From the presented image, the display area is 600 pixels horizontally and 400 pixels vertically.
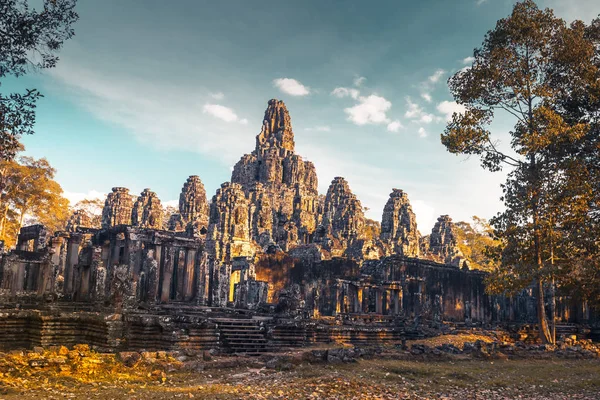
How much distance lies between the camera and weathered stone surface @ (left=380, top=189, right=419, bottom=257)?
66688 millimetres

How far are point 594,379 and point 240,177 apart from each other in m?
80.9

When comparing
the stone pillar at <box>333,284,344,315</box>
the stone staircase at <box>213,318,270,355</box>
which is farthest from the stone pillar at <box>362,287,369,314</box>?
the stone staircase at <box>213,318,270,355</box>

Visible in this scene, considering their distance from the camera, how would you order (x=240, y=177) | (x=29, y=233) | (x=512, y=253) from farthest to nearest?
(x=240, y=177), (x=29, y=233), (x=512, y=253)

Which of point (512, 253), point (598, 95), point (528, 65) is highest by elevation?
point (528, 65)

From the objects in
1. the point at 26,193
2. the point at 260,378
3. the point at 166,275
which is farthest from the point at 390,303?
the point at 26,193

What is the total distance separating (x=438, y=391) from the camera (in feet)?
36.1

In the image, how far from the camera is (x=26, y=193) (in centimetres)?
4453

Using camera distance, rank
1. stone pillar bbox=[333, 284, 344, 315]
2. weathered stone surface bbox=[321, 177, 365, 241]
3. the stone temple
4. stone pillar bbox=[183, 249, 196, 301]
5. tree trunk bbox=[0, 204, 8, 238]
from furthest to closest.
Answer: weathered stone surface bbox=[321, 177, 365, 241]
tree trunk bbox=[0, 204, 8, 238]
stone pillar bbox=[333, 284, 344, 315]
stone pillar bbox=[183, 249, 196, 301]
the stone temple

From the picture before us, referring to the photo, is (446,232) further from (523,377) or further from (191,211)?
(523,377)

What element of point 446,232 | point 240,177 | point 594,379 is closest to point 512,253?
point 594,379

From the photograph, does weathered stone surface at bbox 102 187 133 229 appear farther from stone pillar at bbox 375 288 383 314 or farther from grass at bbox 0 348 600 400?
grass at bbox 0 348 600 400

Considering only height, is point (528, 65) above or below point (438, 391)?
above

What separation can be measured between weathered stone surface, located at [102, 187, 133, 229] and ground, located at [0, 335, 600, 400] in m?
55.5

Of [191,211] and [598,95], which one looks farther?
[191,211]
